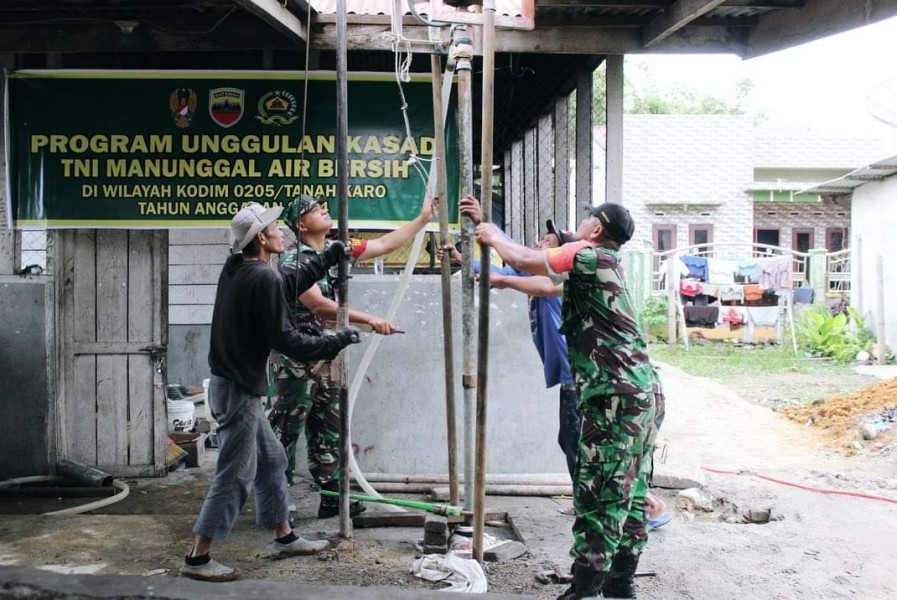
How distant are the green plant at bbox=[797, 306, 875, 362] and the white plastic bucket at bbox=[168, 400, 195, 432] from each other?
1319 cm

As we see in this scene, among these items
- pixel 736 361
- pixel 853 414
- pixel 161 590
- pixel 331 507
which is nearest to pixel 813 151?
pixel 736 361

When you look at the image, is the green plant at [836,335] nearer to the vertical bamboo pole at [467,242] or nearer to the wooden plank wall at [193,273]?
the wooden plank wall at [193,273]

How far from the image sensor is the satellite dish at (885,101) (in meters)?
12.8

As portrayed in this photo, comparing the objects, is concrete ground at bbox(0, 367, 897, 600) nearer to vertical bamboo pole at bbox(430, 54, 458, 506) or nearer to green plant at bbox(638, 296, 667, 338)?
vertical bamboo pole at bbox(430, 54, 458, 506)

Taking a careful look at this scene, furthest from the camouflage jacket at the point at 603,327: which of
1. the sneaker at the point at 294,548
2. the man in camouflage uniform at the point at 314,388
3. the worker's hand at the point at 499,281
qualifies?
the sneaker at the point at 294,548

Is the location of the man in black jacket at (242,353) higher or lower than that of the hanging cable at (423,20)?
lower

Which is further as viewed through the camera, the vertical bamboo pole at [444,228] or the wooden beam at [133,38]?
the wooden beam at [133,38]

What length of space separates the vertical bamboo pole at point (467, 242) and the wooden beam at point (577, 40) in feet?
5.00

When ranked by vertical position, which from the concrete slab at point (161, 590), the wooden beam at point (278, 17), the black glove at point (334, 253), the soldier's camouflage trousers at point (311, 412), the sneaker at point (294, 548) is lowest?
the sneaker at point (294, 548)

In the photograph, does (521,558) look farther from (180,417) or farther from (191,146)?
(180,417)

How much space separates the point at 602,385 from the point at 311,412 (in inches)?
85.2

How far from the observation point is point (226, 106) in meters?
6.21

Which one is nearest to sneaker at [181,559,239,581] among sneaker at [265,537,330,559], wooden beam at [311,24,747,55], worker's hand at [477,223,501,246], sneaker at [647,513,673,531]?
sneaker at [265,537,330,559]

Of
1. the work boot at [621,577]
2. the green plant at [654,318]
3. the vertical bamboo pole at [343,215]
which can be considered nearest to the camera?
the work boot at [621,577]
